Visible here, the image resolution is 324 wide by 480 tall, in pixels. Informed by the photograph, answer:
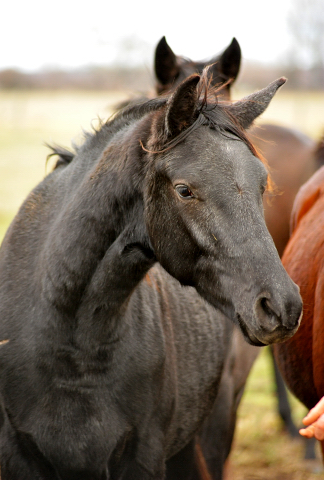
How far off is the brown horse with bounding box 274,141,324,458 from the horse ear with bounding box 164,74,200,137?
1387 millimetres

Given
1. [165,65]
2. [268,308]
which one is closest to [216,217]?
[268,308]

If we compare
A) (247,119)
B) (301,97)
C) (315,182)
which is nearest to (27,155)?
(301,97)

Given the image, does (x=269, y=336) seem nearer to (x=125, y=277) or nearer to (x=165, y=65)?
(x=125, y=277)

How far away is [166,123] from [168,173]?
205 millimetres

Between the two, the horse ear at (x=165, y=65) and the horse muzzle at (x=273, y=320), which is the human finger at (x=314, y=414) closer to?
the horse muzzle at (x=273, y=320)

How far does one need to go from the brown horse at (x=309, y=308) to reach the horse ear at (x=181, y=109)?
1387 mm

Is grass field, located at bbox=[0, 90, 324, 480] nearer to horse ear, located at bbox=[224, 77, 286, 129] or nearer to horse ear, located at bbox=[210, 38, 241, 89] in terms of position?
horse ear, located at bbox=[210, 38, 241, 89]

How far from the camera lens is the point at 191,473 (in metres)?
3.50

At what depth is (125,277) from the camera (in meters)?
2.42

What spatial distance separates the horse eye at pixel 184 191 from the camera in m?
2.11

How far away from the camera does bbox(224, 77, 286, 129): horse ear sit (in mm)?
2387

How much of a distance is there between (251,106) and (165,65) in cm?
268

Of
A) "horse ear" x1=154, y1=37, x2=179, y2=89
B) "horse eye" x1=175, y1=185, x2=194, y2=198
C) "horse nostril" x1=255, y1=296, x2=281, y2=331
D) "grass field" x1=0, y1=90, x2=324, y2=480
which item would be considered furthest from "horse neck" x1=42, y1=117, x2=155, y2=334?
"horse ear" x1=154, y1=37, x2=179, y2=89

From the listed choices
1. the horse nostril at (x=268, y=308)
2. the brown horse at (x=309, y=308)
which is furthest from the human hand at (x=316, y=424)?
the brown horse at (x=309, y=308)
